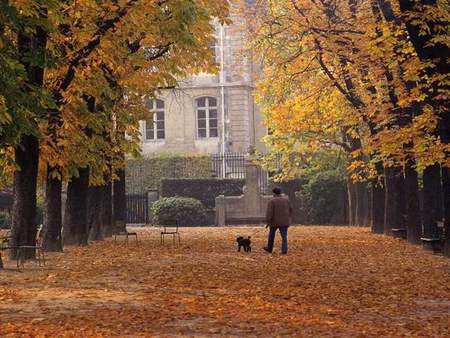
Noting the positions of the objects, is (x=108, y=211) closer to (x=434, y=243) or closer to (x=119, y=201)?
(x=119, y=201)

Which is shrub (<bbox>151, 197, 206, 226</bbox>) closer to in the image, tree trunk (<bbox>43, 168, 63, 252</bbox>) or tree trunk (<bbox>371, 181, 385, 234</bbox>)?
tree trunk (<bbox>371, 181, 385, 234</bbox>)

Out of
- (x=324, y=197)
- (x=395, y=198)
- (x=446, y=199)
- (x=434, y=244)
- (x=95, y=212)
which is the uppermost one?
(x=324, y=197)

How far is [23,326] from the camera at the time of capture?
435 inches

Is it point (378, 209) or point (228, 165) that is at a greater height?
point (228, 165)

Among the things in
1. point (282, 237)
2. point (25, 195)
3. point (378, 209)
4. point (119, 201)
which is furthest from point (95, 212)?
point (378, 209)

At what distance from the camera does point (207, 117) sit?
60.8 metres

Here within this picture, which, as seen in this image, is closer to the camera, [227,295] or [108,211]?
[227,295]

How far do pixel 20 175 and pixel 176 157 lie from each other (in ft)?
109

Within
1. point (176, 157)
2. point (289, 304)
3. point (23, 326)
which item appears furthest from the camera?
point (176, 157)

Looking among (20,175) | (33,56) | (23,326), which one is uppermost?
(33,56)

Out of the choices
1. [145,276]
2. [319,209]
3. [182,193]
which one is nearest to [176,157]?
[182,193]

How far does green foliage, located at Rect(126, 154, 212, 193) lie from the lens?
54.0m

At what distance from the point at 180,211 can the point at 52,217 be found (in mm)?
22880

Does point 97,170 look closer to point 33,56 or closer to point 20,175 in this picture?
point 20,175
